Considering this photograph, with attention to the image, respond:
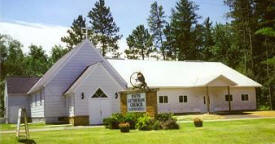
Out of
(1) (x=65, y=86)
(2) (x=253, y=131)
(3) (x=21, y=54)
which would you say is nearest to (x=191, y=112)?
(1) (x=65, y=86)

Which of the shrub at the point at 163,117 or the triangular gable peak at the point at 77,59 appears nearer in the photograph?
the shrub at the point at 163,117

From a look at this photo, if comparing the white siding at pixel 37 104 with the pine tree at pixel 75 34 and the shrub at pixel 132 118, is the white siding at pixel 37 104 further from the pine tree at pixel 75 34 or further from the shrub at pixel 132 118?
the pine tree at pixel 75 34

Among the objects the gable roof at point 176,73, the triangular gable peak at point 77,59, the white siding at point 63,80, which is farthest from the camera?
the gable roof at point 176,73

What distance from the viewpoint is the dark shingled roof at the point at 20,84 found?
43.0 metres

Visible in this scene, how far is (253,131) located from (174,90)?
23742 millimetres

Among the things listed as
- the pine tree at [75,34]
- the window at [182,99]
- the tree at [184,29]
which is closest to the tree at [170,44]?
the tree at [184,29]

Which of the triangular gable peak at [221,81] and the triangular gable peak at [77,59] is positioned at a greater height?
the triangular gable peak at [77,59]

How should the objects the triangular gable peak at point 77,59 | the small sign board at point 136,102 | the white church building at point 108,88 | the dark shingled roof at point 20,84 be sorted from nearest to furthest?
the small sign board at point 136,102 < the white church building at point 108,88 < the triangular gable peak at point 77,59 < the dark shingled roof at point 20,84

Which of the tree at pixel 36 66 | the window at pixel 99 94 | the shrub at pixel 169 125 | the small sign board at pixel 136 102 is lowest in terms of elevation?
the shrub at pixel 169 125

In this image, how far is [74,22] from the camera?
72.2 metres

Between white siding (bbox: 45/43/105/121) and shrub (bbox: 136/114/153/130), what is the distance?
15.1 metres

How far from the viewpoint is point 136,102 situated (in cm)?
2216

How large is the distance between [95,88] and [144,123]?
12.3 m

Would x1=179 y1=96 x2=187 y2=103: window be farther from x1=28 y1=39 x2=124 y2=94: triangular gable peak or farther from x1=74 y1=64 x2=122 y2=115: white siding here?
x1=28 y1=39 x2=124 y2=94: triangular gable peak
